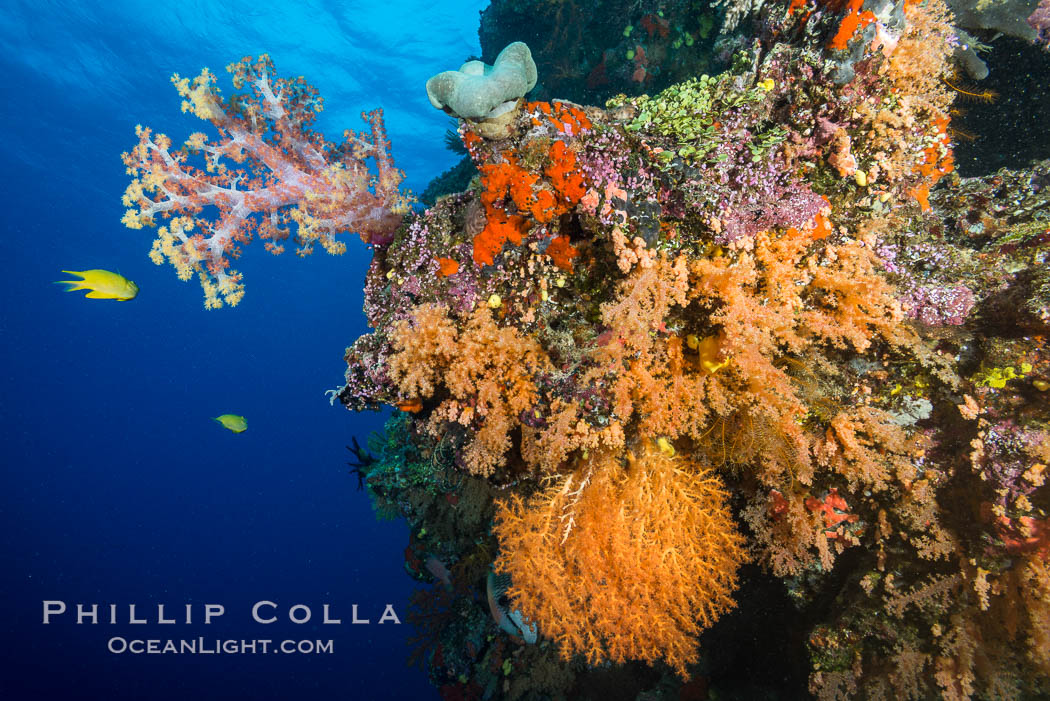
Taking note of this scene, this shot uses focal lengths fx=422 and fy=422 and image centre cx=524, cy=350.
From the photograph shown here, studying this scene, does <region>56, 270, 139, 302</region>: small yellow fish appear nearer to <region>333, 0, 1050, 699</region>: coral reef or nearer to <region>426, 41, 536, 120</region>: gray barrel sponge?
<region>333, 0, 1050, 699</region>: coral reef

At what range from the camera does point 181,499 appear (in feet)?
156

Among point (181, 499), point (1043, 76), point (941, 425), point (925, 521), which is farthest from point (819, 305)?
point (181, 499)

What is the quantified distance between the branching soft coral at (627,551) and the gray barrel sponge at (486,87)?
2.83 meters

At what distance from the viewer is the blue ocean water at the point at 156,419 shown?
28.9 m

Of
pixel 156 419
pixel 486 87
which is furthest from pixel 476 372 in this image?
pixel 156 419

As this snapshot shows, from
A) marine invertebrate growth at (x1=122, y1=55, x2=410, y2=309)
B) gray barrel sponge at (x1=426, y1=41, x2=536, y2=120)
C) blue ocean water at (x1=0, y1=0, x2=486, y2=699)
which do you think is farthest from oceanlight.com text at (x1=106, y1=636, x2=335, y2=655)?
gray barrel sponge at (x1=426, y1=41, x2=536, y2=120)

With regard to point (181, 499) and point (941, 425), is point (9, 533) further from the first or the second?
point (941, 425)

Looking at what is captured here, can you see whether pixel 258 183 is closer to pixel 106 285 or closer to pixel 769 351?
pixel 106 285

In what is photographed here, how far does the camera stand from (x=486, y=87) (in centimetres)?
320

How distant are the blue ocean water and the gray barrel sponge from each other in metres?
38.1

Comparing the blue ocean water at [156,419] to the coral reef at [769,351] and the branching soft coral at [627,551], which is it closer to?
the branching soft coral at [627,551]

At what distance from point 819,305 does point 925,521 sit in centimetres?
184

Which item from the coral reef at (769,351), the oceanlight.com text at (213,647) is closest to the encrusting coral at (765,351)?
the coral reef at (769,351)

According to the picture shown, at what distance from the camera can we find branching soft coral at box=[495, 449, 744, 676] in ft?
10.4
